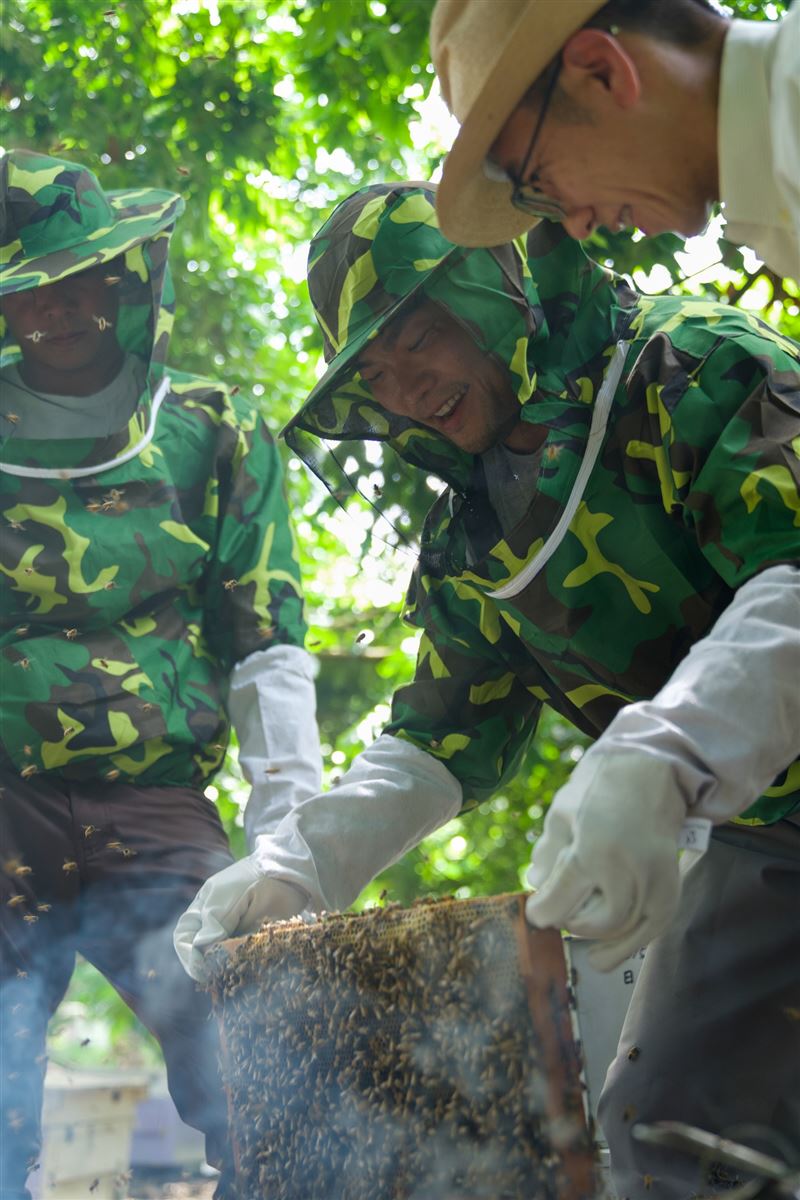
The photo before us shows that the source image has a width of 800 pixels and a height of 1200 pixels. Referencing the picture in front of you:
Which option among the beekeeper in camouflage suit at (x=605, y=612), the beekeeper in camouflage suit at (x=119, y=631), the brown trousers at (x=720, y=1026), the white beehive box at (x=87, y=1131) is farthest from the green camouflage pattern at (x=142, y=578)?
the white beehive box at (x=87, y=1131)

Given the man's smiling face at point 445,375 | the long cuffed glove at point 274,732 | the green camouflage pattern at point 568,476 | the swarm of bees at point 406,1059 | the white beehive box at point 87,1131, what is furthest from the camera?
the white beehive box at point 87,1131

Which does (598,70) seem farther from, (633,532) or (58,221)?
(58,221)

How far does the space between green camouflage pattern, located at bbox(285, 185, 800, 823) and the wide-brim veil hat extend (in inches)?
34.5

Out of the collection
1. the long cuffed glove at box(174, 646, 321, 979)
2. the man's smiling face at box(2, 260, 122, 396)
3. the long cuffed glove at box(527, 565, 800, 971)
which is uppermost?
the long cuffed glove at box(527, 565, 800, 971)

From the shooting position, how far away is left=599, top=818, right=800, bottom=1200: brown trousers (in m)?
2.45

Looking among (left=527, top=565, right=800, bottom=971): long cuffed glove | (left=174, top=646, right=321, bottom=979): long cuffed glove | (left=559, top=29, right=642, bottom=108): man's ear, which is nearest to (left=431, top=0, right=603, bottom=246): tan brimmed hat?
(left=559, top=29, right=642, bottom=108): man's ear

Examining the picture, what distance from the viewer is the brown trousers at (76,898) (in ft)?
10.6

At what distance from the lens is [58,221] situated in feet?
12.0

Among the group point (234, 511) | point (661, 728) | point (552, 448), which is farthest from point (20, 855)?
point (661, 728)

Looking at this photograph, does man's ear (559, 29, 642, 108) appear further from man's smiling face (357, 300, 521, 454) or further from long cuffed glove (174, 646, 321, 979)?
long cuffed glove (174, 646, 321, 979)

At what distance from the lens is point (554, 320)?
8.70ft

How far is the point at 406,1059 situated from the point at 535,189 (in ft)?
4.83

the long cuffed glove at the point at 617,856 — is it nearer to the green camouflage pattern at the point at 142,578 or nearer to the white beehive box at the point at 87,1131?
the green camouflage pattern at the point at 142,578

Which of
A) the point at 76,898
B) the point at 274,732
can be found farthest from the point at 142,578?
the point at 76,898
